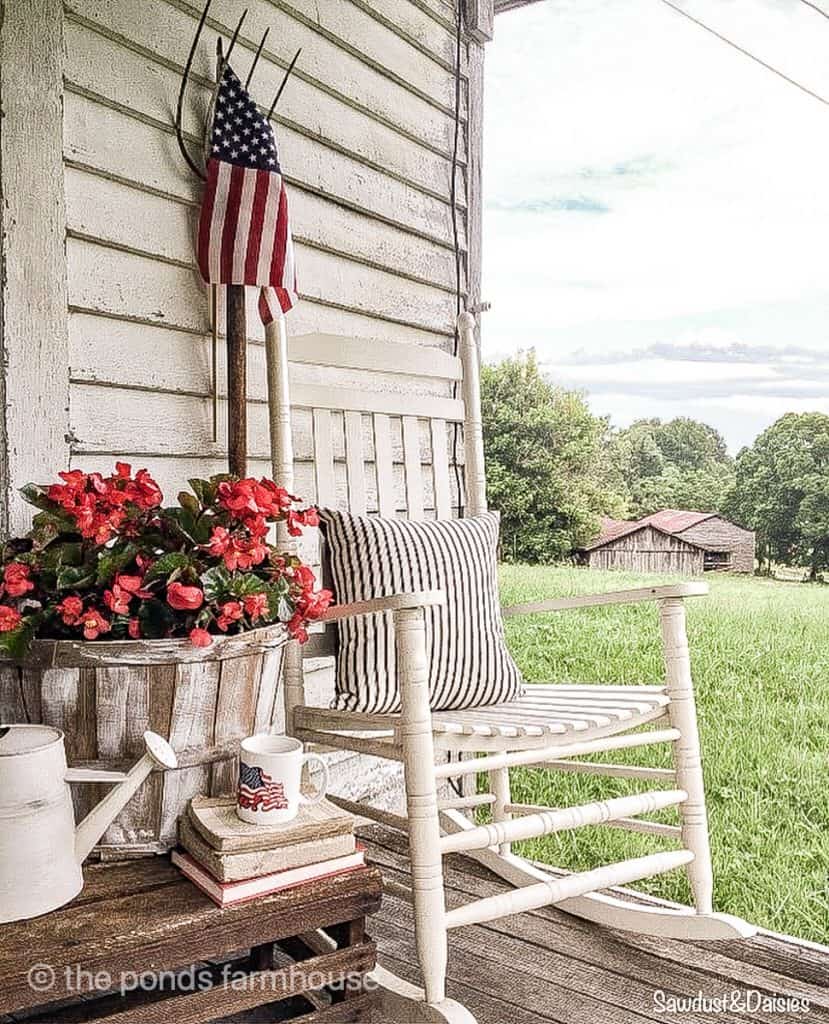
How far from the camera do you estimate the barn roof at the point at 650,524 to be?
10.6 ft

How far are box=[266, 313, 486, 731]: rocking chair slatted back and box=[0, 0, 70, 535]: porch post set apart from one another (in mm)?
398

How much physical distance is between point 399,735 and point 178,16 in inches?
54.5

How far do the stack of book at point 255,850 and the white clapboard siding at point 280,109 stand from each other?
122cm

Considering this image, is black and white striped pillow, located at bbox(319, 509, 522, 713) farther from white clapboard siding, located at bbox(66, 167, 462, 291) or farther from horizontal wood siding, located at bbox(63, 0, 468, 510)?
white clapboard siding, located at bbox(66, 167, 462, 291)

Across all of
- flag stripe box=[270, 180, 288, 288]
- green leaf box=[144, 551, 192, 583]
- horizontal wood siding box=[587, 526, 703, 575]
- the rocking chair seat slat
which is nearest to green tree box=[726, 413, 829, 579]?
horizontal wood siding box=[587, 526, 703, 575]

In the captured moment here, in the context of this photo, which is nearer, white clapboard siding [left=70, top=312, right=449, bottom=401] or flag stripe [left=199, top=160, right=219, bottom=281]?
white clapboard siding [left=70, top=312, right=449, bottom=401]

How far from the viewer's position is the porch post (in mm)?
1664

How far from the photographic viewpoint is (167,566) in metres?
1.47

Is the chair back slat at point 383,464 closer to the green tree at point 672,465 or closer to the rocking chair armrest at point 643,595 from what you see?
the rocking chair armrest at point 643,595

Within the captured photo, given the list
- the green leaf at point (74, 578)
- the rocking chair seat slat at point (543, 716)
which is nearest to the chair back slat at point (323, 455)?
the rocking chair seat slat at point (543, 716)

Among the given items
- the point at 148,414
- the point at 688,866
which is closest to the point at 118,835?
the point at 148,414

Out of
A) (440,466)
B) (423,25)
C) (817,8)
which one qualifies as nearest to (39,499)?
(440,466)

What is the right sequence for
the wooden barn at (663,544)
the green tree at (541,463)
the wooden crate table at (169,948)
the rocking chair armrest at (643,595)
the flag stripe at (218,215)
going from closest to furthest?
the wooden crate table at (169,948) → the rocking chair armrest at (643,595) → the flag stripe at (218,215) → the wooden barn at (663,544) → the green tree at (541,463)

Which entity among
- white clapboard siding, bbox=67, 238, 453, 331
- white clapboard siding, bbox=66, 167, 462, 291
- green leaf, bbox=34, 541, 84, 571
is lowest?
green leaf, bbox=34, 541, 84, 571
